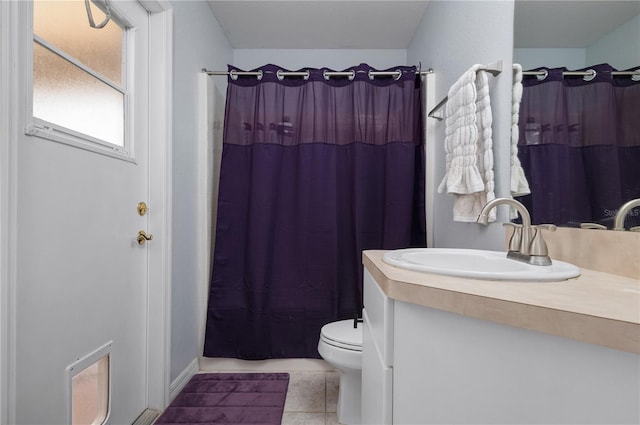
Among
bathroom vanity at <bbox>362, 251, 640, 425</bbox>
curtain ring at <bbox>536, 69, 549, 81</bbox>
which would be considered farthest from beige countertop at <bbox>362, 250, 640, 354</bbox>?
curtain ring at <bbox>536, 69, 549, 81</bbox>

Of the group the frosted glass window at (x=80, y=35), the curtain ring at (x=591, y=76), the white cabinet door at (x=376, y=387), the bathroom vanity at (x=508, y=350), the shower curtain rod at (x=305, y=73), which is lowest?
the white cabinet door at (x=376, y=387)

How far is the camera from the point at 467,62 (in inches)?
58.3

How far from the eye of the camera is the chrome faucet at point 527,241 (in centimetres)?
85

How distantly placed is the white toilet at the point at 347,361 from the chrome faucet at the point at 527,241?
2.53 ft

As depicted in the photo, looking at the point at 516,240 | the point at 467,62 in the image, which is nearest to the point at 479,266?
the point at 516,240

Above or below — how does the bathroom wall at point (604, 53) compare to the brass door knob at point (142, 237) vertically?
above

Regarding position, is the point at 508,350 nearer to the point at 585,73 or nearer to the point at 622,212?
the point at 622,212

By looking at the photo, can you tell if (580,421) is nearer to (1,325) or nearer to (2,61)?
(1,325)

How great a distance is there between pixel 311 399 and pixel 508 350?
4.63 ft

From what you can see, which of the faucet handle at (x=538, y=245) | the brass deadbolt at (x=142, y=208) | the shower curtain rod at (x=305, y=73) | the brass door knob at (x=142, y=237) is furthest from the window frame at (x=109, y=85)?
the faucet handle at (x=538, y=245)

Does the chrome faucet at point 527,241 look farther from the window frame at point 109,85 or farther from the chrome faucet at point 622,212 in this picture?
the window frame at point 109,85

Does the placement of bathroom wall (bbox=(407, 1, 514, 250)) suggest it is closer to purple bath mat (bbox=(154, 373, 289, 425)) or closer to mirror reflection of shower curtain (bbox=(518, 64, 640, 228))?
mirror reflection of shower curtain (bbox=(518, 64, 640, 228))

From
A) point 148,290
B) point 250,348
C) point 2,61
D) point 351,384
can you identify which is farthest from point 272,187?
point 2,61

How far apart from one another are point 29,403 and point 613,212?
167cm
